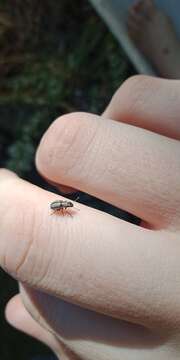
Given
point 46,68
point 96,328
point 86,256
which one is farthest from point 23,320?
point 46,68

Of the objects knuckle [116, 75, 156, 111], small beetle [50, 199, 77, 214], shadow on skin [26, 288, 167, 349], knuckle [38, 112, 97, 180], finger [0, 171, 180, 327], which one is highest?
knuckle [116, 75, 156, 111]

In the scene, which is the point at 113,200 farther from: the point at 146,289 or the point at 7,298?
the point at 7,298

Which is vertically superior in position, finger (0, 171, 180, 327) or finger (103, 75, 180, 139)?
finger (103, 75, 180, 139)

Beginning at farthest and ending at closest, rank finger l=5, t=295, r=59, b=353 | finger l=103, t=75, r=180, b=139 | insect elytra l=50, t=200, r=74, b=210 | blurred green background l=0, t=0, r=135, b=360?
blurred green background l=0, t=0, r=135, b=360, finger l=5, t=295, r=59, b=353, finger l=103, t=75, r=180, b=139, insect elytra l=50, t=200, r=74, b=210

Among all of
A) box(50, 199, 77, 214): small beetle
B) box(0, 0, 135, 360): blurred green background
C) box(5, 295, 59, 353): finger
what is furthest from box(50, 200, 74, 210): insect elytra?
box(0, 0, 135, 360): blurred green background

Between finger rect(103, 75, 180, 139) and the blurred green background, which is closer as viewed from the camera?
finger rect(103, 75, 180, 139)

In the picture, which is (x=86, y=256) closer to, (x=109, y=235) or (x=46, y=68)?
(x=109, y=235)

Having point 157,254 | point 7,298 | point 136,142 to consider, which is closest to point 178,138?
point 136,142

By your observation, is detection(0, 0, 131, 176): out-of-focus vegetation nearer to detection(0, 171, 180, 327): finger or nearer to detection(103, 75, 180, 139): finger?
detection(103, 75, 180, 139): finger
